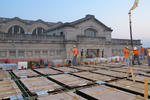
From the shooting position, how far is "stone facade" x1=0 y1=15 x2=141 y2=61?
18.7 m

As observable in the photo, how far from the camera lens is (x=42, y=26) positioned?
38.7 meters

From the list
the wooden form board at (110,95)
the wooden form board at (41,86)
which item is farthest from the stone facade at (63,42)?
the wooden form board at (110,95)

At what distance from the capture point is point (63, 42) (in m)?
22.8

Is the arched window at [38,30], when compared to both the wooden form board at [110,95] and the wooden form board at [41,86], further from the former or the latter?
the wooden form board at [110,95]

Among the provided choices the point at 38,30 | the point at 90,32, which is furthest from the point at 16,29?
the point at 90,32

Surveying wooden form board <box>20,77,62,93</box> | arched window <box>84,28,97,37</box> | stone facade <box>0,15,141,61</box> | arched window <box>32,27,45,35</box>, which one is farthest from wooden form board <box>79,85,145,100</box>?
arched window <box>32,27,45,35</box>

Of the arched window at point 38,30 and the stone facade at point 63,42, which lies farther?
the arched window at point 38,30

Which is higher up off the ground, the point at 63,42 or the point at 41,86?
the point at 63,42

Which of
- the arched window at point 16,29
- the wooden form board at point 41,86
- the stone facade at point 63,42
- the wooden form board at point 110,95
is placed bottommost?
the wooden form board at point 110,95

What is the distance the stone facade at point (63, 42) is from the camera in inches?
738

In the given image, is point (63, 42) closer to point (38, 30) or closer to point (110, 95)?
point (110, 95)

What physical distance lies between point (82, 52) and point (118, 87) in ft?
58.0

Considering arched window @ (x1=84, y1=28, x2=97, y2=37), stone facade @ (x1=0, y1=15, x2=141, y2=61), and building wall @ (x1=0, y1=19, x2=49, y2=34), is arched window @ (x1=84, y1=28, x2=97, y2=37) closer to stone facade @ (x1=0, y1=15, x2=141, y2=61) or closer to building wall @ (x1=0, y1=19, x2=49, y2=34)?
stone facade @ (x1=0, y1=15, x2=141, y2=61)

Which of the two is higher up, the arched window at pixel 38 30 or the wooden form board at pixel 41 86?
the arched window at pixel 38 30
